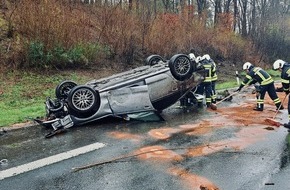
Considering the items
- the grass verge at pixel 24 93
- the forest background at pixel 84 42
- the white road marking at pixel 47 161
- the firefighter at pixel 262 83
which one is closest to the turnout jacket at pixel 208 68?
the firefighter at pixel 262 83

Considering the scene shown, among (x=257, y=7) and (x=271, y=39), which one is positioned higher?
(x=257, y=7)

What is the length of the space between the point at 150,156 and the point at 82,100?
255 centimetres

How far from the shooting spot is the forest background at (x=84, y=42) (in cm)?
1256

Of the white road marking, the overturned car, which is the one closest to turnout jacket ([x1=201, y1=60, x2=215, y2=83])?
the overturned car

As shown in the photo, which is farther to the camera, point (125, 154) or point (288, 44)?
point (288, 44)

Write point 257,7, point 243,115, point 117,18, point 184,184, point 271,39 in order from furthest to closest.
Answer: point 257,7 < point 271,39 < point 117,18 < point 243,115 < point 184,184

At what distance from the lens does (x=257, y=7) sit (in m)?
34.7

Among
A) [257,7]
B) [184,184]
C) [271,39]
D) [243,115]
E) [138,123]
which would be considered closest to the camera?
[184,184]

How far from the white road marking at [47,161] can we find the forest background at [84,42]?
311 centimetres

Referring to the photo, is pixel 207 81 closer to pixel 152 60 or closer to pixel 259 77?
pixel 259 77

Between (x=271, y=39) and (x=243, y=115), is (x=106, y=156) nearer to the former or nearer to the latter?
(x=243, y=115)

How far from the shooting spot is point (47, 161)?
5270 millimetres

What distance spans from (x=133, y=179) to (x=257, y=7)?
33881 mm

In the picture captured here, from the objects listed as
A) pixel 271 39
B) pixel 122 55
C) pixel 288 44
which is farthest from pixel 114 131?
pixel 288 44
